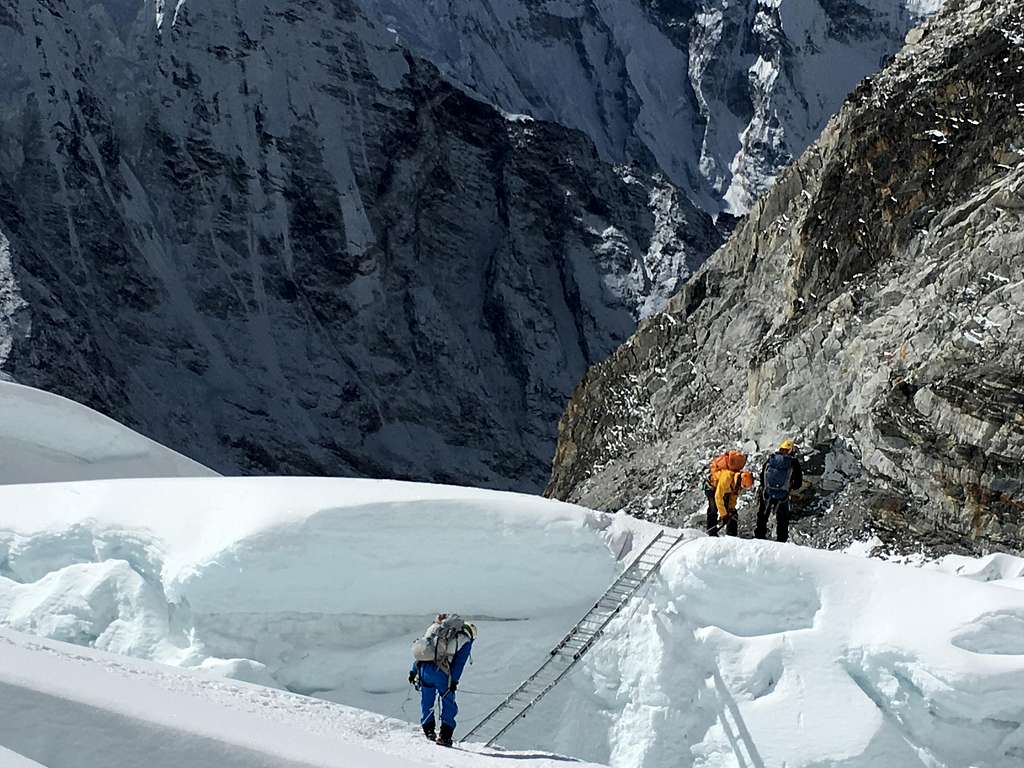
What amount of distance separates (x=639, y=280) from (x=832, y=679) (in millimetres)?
83705

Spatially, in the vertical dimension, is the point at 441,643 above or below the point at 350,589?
above

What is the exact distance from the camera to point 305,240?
8969 cm

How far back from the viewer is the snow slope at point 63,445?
21658 mm

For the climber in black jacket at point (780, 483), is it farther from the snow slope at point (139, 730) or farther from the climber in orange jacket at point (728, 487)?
the snow slope at point (139, 730)

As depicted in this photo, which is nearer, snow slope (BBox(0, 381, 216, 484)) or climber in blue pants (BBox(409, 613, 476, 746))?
climber in blue pants (BBox(409, 613, 476, 746))

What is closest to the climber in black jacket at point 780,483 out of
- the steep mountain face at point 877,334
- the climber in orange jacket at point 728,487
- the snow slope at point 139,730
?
the climber in orange jacket at point 728,487

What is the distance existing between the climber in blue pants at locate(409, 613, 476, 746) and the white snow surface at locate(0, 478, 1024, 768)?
0.25m

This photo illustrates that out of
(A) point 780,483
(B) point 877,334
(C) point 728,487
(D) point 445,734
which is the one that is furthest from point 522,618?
(B) point 877,334

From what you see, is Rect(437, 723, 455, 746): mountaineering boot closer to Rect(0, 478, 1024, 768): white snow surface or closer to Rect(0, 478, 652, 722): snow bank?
Rect(0, 478, 1024, 768): white snow surface

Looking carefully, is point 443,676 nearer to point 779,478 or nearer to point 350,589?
point 350,589

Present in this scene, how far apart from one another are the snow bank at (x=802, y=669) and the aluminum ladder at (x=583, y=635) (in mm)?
205

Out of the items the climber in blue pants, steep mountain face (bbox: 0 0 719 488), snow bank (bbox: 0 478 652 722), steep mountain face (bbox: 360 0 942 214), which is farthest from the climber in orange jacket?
steep mountain face (bbox: 360 0 942 214)

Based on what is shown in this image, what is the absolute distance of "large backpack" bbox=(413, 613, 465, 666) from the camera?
10.2 meters

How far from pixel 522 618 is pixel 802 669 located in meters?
3.12
